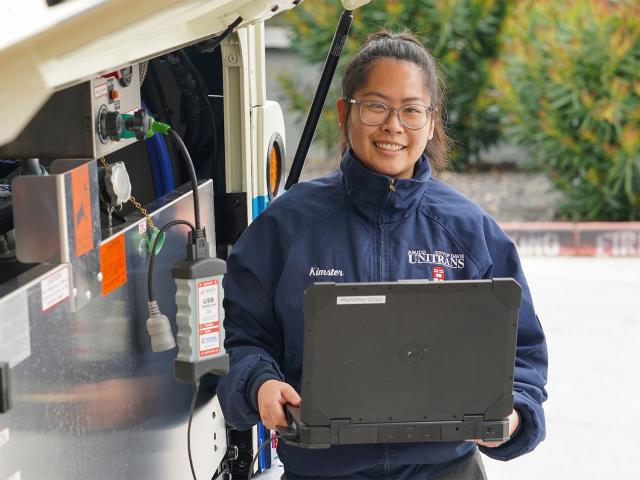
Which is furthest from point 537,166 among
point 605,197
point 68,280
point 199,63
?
point 68,280

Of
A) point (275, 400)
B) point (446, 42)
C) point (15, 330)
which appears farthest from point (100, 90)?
point (446, 42)

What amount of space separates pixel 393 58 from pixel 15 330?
113cm

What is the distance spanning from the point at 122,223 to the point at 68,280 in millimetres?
415

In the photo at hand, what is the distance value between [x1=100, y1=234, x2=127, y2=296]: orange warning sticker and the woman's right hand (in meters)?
0.38

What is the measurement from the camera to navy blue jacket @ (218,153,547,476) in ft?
7.76

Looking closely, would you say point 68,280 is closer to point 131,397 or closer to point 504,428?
point 131,397

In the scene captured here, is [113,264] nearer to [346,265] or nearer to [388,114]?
[346,265]

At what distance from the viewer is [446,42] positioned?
9.75 meters

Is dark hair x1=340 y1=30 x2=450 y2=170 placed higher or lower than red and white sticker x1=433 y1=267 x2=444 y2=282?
higher

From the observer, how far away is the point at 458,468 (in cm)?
241

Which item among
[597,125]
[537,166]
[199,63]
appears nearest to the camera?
[199,63]

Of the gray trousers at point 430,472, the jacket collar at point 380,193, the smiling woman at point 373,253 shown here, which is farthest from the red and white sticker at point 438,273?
the gray trousers at point 430,472

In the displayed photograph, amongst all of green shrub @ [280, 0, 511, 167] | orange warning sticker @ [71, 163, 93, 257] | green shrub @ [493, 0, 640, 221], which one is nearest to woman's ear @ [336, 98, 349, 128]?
orange warning sticker @ [71, 163, 93, 257]

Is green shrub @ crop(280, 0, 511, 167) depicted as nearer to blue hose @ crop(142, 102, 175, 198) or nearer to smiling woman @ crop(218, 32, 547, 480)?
blue hose @ crop(142, 102, 175, 198)
